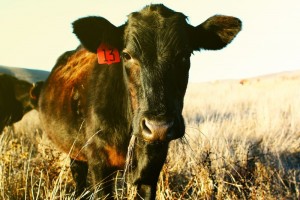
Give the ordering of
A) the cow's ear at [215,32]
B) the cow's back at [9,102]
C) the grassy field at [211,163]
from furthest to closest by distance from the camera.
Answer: the cow's back at [9,102] < the grassy field at [211,163] < the cow's ear at [215,32]

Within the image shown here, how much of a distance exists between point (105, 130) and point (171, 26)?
1072 millimetres

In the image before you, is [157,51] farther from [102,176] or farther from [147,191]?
[147,191]

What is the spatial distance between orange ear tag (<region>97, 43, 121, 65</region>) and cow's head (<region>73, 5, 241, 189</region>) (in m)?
0.05

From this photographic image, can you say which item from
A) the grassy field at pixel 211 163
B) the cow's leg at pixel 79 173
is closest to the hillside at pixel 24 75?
the grassy field at pixel 211 163

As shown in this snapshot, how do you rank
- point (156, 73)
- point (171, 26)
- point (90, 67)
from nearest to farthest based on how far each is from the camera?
1. point (156, 73)
2. point (171, 26)
3. point (90, 67)

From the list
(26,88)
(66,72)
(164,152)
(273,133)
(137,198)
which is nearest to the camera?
(164,152)

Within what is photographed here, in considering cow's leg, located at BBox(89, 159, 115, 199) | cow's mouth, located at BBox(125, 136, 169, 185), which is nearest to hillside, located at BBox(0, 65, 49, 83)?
cow's leg, located at BBox(89, 159, 115, 199)

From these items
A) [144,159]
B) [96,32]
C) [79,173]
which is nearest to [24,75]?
[79,173]

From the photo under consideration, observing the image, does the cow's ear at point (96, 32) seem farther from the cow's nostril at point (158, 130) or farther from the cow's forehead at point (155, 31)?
the cow's nostril at point (158, 130)

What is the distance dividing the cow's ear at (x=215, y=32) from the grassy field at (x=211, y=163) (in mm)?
835

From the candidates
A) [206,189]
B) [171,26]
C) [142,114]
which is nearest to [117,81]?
[171,26]

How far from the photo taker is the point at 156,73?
10.1 feet

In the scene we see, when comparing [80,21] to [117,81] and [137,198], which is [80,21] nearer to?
[117,81]

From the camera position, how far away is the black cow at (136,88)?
3.01 metres
